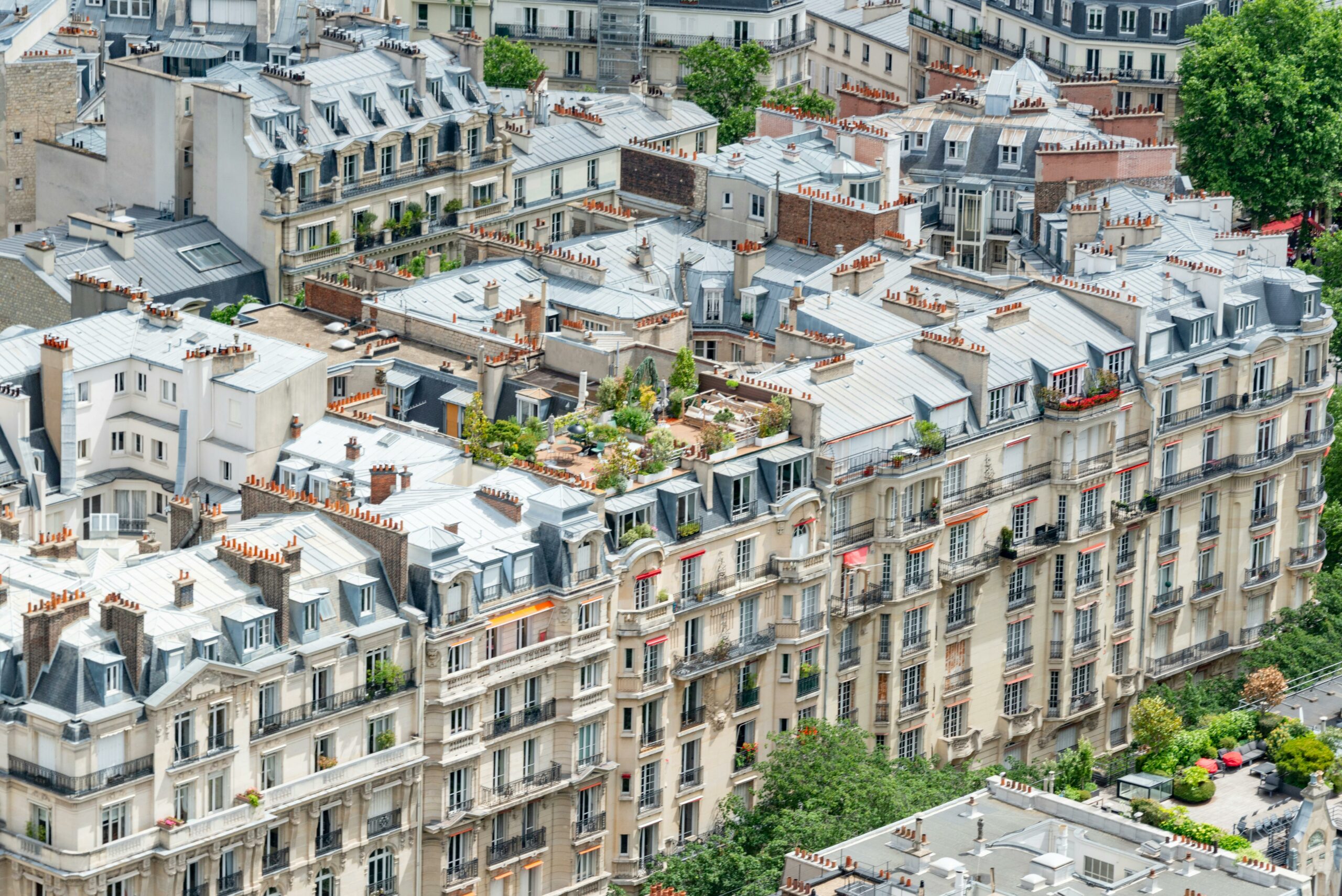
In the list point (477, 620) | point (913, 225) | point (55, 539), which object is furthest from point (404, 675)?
point (913, 225)

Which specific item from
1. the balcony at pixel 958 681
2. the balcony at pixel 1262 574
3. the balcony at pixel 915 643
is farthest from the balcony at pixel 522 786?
the balcony at pixel 1262 574

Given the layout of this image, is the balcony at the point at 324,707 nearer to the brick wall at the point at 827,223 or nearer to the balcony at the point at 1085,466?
the balcony at the point at 1085,466

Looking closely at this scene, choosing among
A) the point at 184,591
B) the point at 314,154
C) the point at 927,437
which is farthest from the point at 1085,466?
the point at 184,591

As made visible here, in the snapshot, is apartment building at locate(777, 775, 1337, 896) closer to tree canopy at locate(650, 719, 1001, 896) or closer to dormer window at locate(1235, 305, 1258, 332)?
tree canopy at locate(650, 719, 1001, 896)

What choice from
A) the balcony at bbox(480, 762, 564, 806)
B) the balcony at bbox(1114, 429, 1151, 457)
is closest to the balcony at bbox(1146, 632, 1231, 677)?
the balcony at bbox(1114, 429, 1151, 457)

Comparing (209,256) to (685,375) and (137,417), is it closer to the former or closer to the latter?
(137,417)

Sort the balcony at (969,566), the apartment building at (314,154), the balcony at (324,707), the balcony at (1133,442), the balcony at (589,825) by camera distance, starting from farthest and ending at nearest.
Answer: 1. the apartment building at (314,154)
2. the balcony at (1133,442)
3. the balcony at (969,566)
4. the balcony at (589,825)
5. the balcony at (324,707)

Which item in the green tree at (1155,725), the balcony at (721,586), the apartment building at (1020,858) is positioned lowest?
the green tree at (1155,725)
